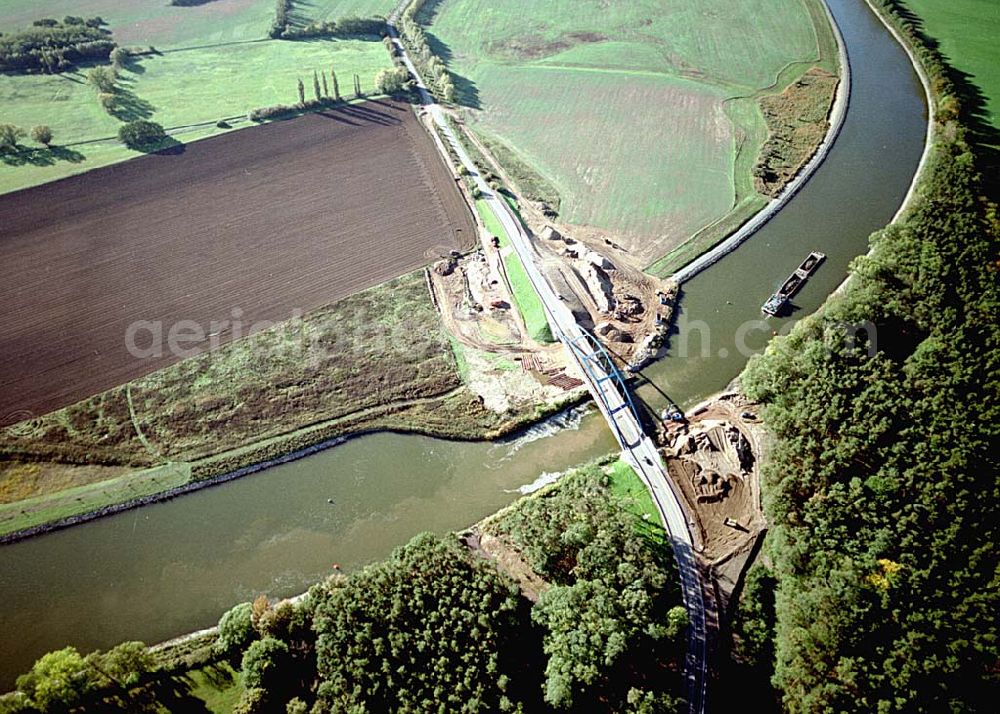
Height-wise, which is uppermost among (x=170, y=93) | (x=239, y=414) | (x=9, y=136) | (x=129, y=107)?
(x=170, y=93)

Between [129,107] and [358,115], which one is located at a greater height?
[129,107]

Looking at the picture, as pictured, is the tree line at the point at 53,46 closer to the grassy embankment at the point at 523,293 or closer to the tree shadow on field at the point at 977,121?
the grassy embankment at the point at 523,293

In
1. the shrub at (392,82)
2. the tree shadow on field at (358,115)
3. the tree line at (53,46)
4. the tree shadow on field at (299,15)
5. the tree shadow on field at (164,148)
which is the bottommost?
the tree shadow on field at (164,148)

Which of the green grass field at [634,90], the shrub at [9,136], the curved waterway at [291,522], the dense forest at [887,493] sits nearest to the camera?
the dense forest at [887,493]

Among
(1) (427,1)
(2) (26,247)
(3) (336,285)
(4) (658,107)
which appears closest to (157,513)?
(3) (336,285)

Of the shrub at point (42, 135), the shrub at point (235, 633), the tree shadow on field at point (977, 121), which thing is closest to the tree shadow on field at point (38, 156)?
the shrub at point (42, 135)

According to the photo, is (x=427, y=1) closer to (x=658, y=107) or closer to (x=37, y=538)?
(x=658, y=107)

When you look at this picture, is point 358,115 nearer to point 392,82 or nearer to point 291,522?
point 392,82

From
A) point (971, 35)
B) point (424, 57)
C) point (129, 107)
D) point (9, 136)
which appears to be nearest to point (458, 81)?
point (424, 57)

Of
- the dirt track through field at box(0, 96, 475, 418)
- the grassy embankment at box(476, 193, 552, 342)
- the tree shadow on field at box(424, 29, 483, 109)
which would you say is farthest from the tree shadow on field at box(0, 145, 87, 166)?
the grassy embankment at box(476, 193, 552, 342)
